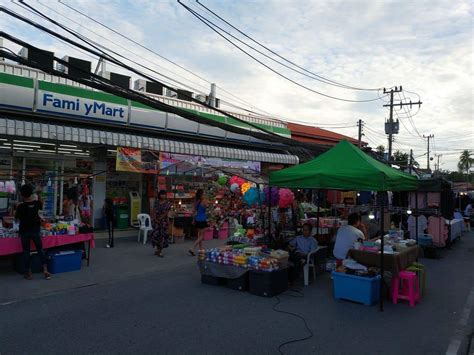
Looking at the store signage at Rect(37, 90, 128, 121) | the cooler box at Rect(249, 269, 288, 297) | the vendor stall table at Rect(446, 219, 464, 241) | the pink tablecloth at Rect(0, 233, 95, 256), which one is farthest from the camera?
the vendor stall table at Rect(446, 219, 464, 241)

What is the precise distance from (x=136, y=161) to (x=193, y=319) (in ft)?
28.9

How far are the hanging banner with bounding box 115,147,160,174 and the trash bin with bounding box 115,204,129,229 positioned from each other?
2445 millimetres

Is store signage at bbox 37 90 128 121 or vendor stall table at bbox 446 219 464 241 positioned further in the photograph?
vendor stall table at bbox 446 219 464 241

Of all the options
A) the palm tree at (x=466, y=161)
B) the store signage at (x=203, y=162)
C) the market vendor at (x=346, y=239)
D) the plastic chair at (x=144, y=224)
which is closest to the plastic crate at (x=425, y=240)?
the market vendor at (x=346, y=239)

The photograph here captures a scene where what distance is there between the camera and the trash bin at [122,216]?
1510 cm

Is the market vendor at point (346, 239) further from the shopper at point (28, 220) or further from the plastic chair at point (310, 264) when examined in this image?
the shopper at point (28, 220)

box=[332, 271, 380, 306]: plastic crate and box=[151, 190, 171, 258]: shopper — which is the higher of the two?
box=[151, 190, 171, 258]: shopper

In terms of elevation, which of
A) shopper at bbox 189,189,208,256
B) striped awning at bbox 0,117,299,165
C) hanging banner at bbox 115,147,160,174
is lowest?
shopper at bbox 189,189,208,256

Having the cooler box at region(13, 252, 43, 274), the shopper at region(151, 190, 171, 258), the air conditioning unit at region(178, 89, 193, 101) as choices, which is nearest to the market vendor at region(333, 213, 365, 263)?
the air conditioning unit at region(178, 89, 193, 101)

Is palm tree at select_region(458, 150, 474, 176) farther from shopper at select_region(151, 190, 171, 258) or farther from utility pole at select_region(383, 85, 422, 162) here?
shopper at select_region(151, 190, 171, 258)

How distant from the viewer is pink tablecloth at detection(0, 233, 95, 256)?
779 cm

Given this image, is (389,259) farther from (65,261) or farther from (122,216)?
(122,216)

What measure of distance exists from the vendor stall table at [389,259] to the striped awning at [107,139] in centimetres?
926

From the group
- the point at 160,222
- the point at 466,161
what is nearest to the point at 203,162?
the point at 160,222
